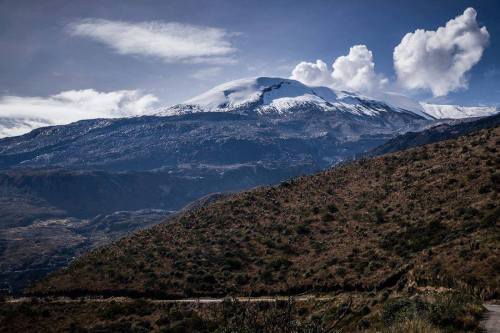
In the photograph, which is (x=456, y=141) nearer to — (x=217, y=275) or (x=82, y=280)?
(x=217, y=275)

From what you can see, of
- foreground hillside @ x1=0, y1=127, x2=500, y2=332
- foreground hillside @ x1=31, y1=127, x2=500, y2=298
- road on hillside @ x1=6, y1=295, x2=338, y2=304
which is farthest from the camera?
foreground hillside @ x1=31, y1=127, x2=500, y2=298

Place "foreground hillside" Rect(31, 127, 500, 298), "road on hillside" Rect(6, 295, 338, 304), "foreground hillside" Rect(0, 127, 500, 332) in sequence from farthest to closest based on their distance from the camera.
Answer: "foreground hillside" Rect(31, 127, 500, 298) < "road on hillside" Rect(6, 295, 338, 304) < "foreground hillside" Rect(0, 127, 500, 332)

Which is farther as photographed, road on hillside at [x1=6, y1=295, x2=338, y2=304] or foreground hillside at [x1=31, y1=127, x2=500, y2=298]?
foreground hillside at [x1=31, y1=127, x2=500, y2=298]

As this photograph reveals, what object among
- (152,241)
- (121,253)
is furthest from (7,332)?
(152,241)

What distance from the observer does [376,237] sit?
140ft

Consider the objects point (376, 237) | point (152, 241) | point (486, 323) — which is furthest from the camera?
point (152, 241)

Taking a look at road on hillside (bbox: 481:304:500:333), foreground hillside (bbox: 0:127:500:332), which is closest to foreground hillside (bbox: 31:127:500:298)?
foreground hillside (bbox: 0:127:500:332)

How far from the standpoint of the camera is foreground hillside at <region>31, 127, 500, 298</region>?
107ft

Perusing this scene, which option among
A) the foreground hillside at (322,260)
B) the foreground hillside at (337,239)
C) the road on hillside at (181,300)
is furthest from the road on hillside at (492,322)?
the road on hillside at (181,300)

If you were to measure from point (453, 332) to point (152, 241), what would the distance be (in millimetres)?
48625

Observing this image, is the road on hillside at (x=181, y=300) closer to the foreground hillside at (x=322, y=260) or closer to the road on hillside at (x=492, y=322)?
the foreground hillside at (x=322, y=260)

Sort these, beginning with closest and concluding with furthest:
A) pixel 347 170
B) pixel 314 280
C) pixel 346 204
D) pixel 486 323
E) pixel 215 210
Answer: pixel 486 323 → pixel 314 280 → pixel 346 204 → pixel 215 210 → pixel 347 170

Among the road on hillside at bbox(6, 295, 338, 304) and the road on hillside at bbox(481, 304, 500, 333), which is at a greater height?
the road on hillside at bbox(481, 304, 500, 333)

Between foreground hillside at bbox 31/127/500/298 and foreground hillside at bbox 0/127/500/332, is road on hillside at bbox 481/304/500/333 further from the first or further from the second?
foreground hillside at bbox 31/127/500/298
